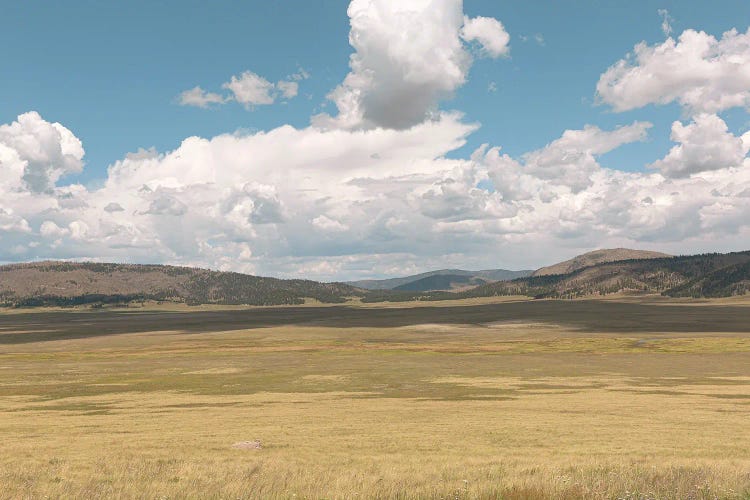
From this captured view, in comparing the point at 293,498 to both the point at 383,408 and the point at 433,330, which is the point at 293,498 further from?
the point at 433,330

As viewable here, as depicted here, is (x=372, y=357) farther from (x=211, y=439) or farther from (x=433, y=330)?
(x=433, y=330)

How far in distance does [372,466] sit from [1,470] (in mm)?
16380

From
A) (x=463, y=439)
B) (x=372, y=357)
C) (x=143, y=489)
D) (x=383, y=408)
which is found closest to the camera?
(x=143, y=489)

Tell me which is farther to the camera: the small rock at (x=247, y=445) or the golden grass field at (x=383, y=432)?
the small rock at (x=247, y=445)

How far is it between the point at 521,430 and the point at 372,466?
457 inches

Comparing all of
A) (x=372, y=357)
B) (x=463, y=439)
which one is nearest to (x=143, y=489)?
(x=463, y=439)

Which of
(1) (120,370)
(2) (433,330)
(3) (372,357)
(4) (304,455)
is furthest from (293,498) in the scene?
(2) (433,330)

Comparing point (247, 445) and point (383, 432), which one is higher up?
point (247, 445)

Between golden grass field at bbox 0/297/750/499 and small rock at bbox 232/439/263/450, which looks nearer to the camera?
golden grass field at bbox 0/297/750/499

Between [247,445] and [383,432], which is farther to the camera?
[383,432]

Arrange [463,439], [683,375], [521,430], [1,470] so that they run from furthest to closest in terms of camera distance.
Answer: [683,375] → [521,430] → [463,439] → [1,470]

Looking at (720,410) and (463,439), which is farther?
(720,410)

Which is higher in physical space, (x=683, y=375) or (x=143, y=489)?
(x=143, y=489)

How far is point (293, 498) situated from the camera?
61.4 ft
